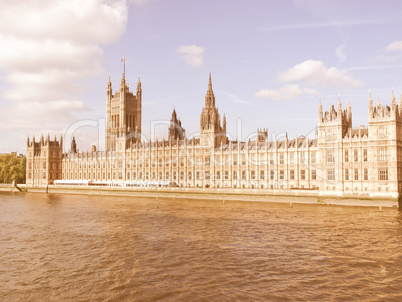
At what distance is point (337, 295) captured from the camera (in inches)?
958

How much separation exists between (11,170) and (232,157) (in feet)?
310

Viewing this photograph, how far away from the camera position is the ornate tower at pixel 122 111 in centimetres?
16354

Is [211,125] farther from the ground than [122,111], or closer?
closer

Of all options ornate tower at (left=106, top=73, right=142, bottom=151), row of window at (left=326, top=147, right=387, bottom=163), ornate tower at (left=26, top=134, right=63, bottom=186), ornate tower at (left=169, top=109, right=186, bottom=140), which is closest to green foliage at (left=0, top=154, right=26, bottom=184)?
ornate tower at (left=26, top=134, right=63, bottom=186)

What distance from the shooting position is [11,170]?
150875 mm

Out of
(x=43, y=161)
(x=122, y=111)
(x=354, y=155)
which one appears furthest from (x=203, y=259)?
(x=122, y=111)

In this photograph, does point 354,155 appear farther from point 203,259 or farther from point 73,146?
point 73,146

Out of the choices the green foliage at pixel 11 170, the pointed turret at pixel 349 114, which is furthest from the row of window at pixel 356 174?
the green foliage at pixel 11 170

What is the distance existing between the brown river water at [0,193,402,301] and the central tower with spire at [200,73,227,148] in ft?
191

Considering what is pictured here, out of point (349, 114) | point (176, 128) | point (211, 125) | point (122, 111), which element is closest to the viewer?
point (349, 114)

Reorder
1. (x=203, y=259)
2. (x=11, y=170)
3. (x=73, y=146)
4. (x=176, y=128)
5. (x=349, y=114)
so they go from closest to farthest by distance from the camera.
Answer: (x=203, y=259), (x=349, y=114), (x=11, y=170), (x=176, y=128), (x=73, y=146)

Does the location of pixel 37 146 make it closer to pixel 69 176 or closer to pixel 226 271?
pixel 69 176

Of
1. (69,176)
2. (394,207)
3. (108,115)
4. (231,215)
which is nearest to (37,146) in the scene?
(69,176)

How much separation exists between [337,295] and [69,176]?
144 m
